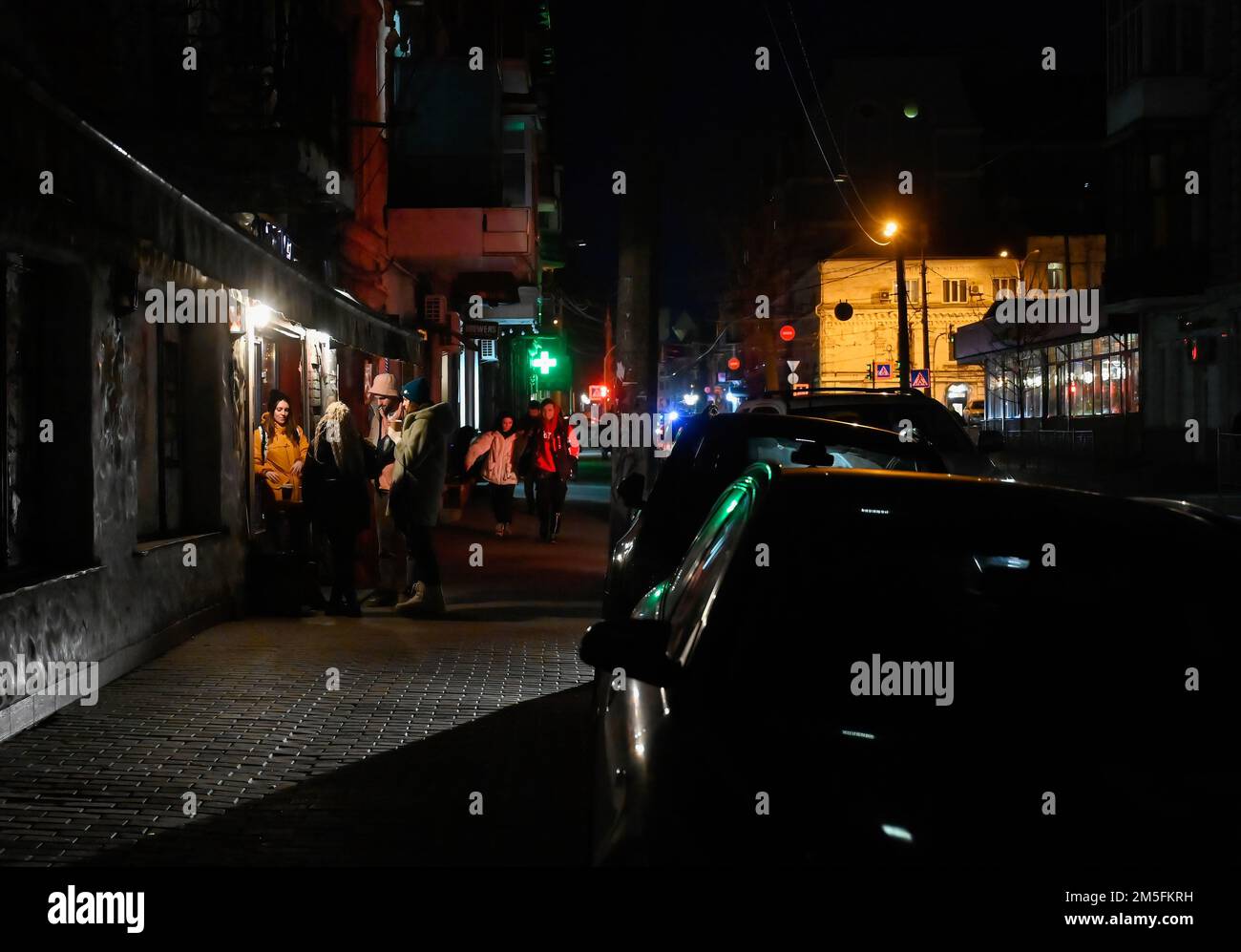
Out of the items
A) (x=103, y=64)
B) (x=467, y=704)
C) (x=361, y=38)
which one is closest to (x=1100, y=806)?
(x=467, y=704)

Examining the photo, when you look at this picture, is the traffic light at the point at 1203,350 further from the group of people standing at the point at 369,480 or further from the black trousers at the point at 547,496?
the group of people standing at the point at 369,480

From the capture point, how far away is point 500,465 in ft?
67.1

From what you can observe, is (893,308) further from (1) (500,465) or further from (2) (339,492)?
(2) (339,492)

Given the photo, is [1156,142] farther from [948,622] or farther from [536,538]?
[948,622]

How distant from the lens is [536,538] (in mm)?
20281

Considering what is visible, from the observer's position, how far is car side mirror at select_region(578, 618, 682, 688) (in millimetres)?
3357

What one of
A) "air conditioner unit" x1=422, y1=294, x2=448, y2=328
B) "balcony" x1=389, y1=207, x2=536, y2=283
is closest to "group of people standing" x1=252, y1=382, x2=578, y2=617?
"balcony" x1=389, y1=207, x2=536, y2=283

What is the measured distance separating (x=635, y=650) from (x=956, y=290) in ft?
221

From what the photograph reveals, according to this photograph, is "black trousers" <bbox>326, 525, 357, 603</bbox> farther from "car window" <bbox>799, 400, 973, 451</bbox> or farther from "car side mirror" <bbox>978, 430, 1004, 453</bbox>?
"car side mirror" <bbox>978, 430, 1004, 453</bbox>

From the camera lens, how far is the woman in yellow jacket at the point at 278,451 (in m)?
13.9

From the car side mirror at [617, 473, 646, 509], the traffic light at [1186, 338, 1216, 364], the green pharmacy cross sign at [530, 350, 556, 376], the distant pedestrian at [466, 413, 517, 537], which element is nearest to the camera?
the car side mirror at [617, 473, 646, 509]

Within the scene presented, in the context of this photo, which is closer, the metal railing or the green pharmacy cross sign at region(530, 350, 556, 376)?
the metal railing
